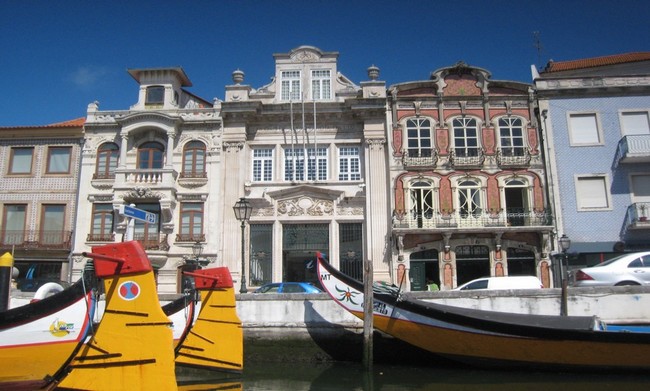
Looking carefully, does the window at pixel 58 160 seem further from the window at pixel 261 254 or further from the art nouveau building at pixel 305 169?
the window at pixel 261 254

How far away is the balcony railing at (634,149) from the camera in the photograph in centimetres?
2391

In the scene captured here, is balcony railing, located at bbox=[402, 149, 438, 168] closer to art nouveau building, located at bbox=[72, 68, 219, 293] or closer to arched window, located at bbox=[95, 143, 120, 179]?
art nouveau building, located at bbox=[72, 68, 219, 293]

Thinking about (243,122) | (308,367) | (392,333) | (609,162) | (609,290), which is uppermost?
(243,122)

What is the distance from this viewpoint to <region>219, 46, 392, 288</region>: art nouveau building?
81.2ft

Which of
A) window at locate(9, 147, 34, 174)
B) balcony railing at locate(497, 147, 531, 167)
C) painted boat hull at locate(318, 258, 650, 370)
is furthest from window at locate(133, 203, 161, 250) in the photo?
balcony railing at locate(497, 147, 531, 167)

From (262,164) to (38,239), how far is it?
11.4m

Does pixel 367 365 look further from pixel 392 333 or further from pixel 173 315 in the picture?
pixel 173 315

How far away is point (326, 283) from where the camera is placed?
593 inches

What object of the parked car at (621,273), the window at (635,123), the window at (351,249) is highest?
the window at (635,123)

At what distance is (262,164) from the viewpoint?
2603 centimetres

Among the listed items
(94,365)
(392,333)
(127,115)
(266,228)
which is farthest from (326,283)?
(127,115)

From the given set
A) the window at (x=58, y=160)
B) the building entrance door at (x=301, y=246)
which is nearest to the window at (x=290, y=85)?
the building entrance door at (x=301, y=246)

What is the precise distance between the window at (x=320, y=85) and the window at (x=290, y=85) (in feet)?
2.52

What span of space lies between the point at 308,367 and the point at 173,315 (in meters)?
4.04
